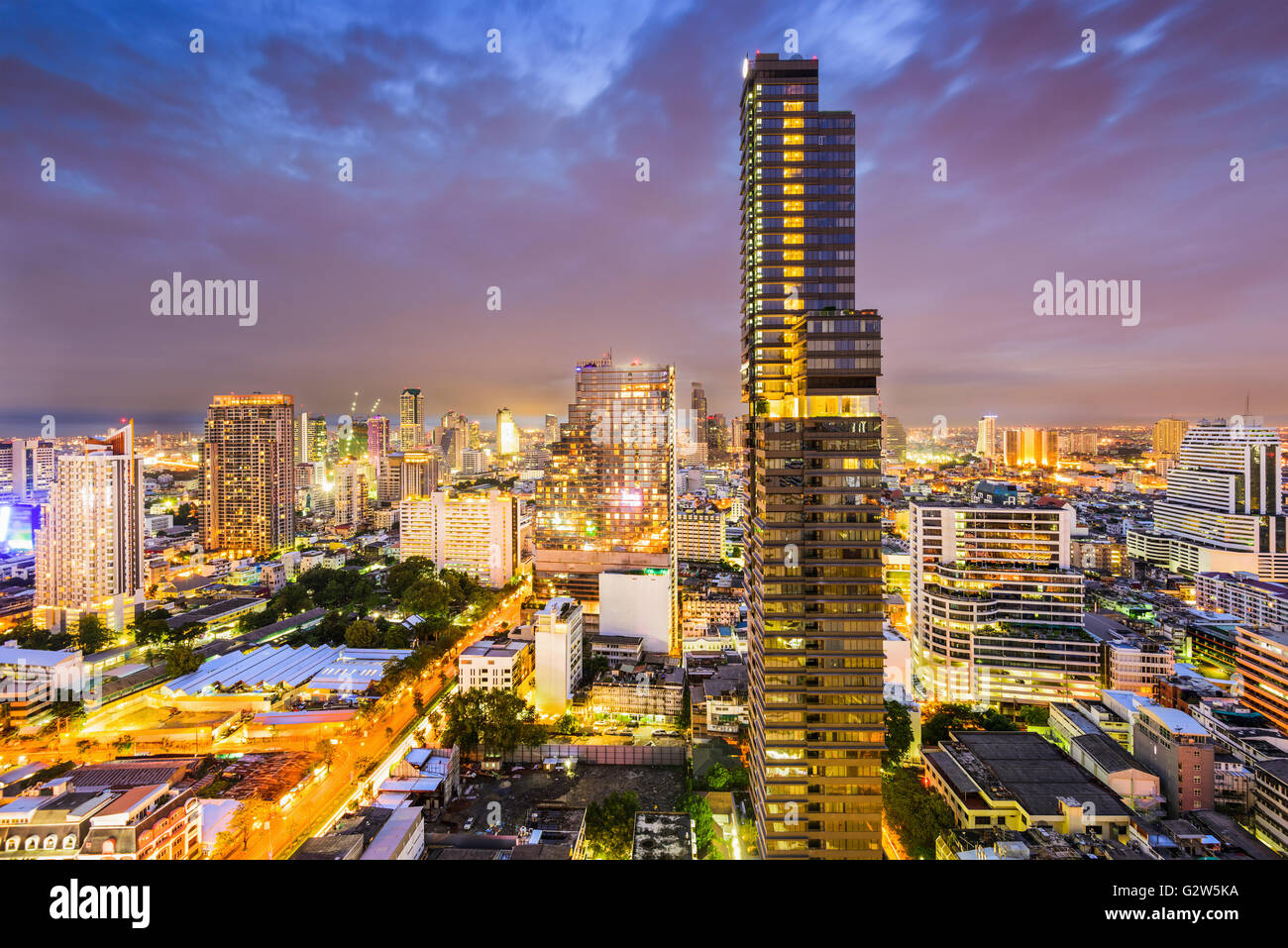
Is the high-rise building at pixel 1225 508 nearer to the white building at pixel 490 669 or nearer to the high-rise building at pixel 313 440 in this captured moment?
the white building at pixel 490 669

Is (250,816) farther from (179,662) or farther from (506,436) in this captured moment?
(506,436)

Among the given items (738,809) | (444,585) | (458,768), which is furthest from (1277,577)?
(444,585)

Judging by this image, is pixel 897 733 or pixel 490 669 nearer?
pixel 897 733

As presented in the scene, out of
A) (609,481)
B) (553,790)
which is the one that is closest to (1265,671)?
(553,790)

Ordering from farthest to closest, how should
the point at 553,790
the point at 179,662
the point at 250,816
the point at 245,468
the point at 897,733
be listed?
the point at 245,468
the point at 179,662
the point at 897,733
the point at 553,790
the point at 250,816

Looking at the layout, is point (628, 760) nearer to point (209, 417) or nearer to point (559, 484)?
point (559, 484)

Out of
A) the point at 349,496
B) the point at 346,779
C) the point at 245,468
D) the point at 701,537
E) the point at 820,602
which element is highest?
the point at 245,468

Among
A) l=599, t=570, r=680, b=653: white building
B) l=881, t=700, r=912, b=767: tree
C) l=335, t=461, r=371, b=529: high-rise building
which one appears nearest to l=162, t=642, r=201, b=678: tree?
l=599, t=570, r=680, b=653: white building
